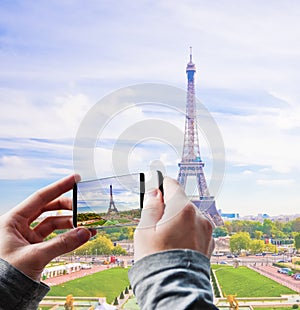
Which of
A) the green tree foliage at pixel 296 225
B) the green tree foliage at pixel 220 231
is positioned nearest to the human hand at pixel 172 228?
the green tree foliage at pixel 220 231

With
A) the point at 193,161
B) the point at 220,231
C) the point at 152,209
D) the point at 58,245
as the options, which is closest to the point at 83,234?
the point at 58,245

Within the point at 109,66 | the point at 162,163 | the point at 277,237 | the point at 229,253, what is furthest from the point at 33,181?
the point at 162,163

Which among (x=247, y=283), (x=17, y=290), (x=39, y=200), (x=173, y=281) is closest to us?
(x=173, y=281)

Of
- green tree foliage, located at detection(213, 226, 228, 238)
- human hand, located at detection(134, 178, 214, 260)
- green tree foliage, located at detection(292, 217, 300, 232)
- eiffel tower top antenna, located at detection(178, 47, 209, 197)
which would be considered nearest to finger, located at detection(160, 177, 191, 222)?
human hand, located at detection(134, 178, 214, 260)

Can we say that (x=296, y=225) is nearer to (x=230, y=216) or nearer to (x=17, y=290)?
(x=230, y=216)

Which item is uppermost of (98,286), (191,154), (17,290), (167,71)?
(167,71)

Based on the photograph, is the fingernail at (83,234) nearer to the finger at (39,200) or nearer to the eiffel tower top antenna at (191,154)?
the finger at (39,200)

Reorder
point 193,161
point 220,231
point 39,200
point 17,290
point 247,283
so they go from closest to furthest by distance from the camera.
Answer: point 17,290 < point 39,200 < point 193,161 < point 220,231 < point 247,283
